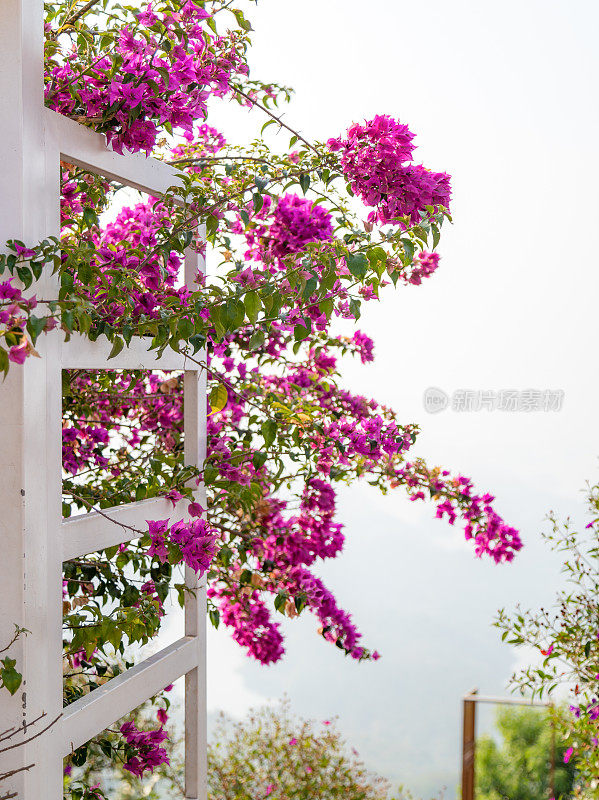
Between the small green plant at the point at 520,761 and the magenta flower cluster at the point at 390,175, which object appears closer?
the magenta flower cluster at the point at 390,175

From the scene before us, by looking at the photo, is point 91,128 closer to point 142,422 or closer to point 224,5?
point 224,5

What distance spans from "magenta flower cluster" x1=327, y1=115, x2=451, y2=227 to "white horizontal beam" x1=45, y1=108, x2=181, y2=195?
0.95 ft

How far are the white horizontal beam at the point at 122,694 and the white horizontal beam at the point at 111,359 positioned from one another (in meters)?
0.43

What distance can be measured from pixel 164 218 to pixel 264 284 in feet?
0.77

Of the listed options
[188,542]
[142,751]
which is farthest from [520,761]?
[188,542]

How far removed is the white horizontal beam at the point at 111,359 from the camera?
0.98 metres

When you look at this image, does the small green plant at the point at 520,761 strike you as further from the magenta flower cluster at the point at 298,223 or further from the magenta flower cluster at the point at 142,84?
the magenta flower cluster at the point at 142,84

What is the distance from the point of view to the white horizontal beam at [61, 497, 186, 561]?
0.97m

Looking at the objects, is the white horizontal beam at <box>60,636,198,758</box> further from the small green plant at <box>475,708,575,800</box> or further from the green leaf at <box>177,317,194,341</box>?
the small green plant at <box>475,708,575,800</box>

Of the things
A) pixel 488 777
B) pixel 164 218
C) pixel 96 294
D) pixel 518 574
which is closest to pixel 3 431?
pixel 96 294

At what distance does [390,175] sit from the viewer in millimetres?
1018

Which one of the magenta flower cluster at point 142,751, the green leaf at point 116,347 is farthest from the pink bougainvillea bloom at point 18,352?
the magenta flower cluster at point 142,751

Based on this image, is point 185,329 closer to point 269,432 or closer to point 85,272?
point 85,272

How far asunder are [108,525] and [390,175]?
60cm
